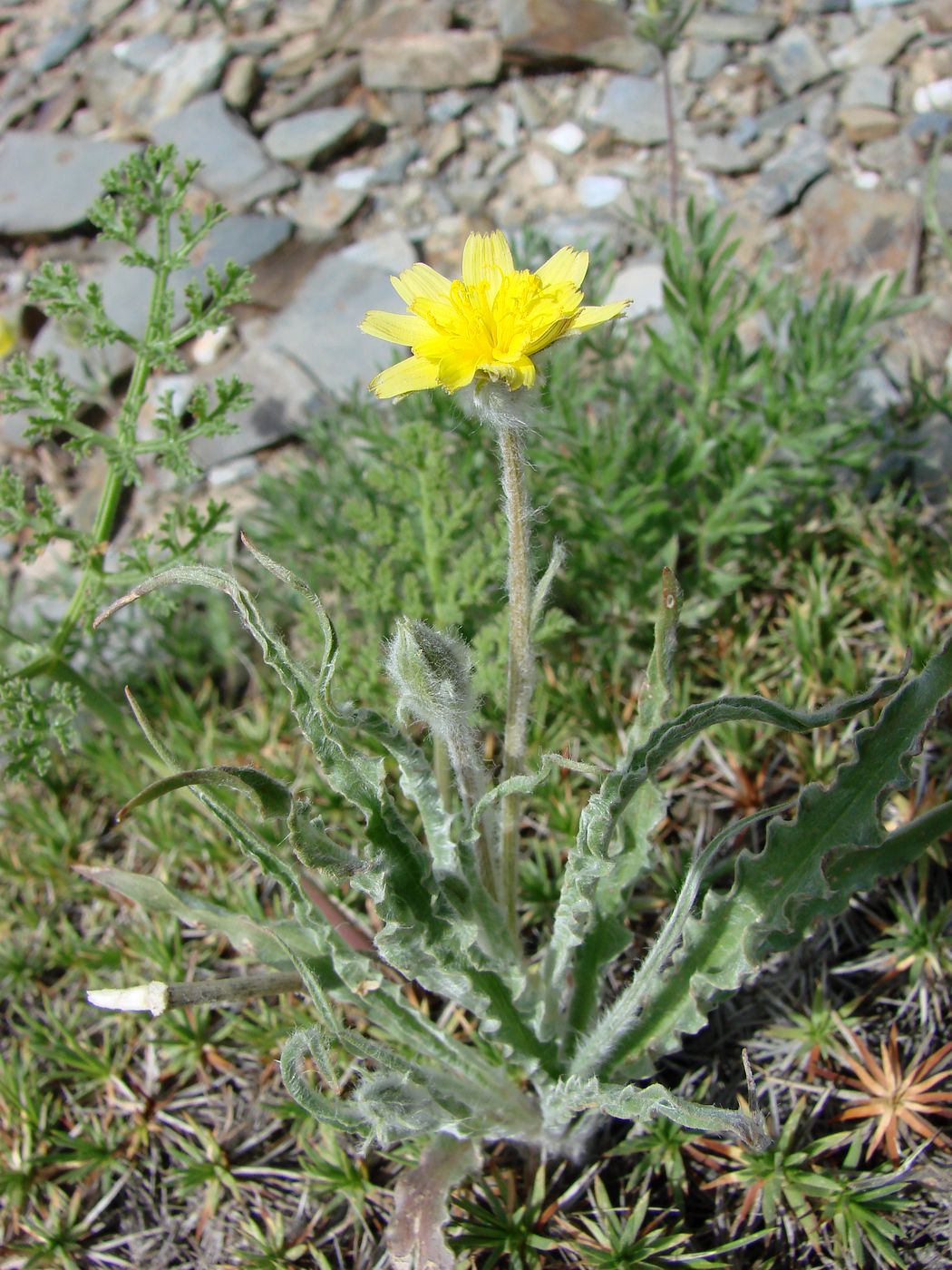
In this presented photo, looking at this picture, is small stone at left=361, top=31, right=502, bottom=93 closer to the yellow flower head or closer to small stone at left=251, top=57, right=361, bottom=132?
small stone at left=251, top=57, right=361, bottom=132

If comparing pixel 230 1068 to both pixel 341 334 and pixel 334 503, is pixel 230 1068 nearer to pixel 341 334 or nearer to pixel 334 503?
pixel 334 503

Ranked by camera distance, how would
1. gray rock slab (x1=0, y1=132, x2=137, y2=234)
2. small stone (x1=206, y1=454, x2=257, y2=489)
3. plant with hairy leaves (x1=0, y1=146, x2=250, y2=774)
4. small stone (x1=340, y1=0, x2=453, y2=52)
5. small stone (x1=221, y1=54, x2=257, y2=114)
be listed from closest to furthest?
plant with hairy leaves (x1=0, y1=146, x2=250, y2=774) < small stone (x1=206, y1=454, x2=257, y2=489) < gray rock slab (x1=0, y1=132, x2=137, y2=234) < small stone (x1=340, y1=0, x2=453, y2=52) < small stone (x1=221, y1=54, x2=257, y2=114)

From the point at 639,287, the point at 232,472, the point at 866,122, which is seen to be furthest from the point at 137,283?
the point at 866,122

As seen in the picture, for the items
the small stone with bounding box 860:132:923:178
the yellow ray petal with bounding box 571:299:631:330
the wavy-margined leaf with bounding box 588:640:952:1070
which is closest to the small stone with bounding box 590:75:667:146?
the small stone with bounding box 860:132:923:178

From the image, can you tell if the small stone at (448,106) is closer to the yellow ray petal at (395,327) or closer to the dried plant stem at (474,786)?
the yellow ray petal at (395,327)

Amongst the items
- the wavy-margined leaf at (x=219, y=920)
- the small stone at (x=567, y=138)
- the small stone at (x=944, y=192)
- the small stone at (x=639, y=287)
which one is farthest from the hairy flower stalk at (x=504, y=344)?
the small stone at (x=567, y=138)

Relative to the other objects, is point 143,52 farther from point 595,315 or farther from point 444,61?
point 595,315

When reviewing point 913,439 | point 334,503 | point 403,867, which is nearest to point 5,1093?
point 403,867
